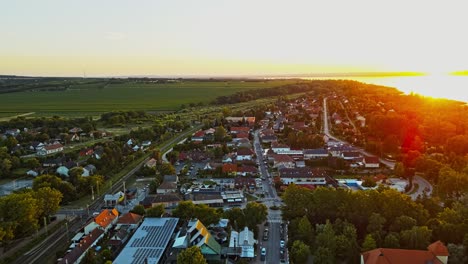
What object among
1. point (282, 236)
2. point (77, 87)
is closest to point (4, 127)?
point (282, 236)

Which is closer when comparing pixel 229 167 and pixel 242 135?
pixel 229 167

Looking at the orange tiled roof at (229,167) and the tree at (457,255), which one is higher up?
the tree at (457,255)

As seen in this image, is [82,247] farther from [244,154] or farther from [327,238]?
[244,154]

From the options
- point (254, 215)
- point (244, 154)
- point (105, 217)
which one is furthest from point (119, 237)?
point (244, 154)

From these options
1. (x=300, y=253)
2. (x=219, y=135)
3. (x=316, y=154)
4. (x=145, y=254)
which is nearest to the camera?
(x=300, y=253)

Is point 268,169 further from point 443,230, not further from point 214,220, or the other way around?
point 443,230

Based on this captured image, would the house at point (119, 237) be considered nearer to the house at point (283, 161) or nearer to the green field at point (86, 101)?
the house at point (283, 161)

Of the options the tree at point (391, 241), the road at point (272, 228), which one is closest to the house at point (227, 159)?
the road at point (272, 228)
